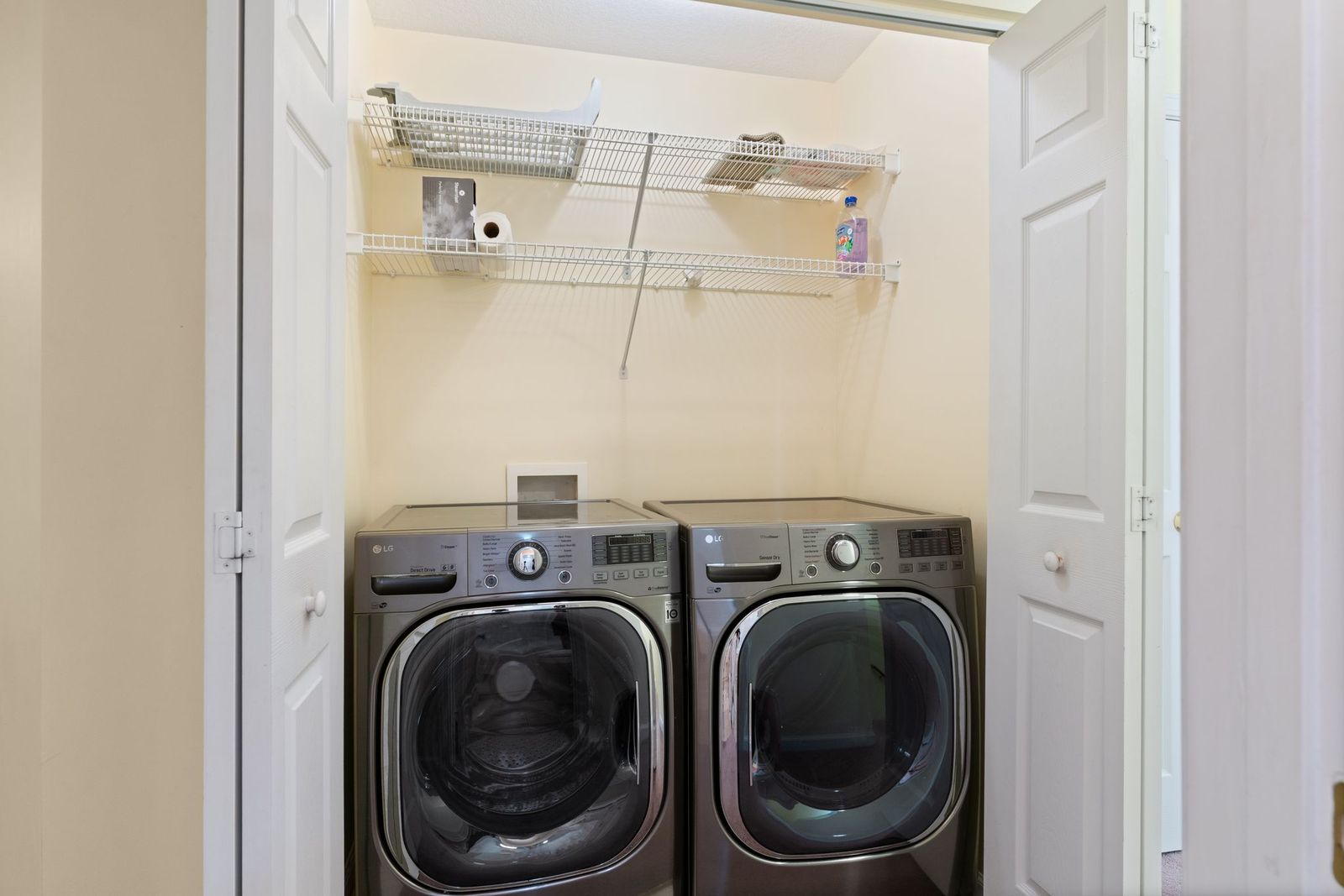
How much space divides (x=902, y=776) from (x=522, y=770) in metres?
0.90

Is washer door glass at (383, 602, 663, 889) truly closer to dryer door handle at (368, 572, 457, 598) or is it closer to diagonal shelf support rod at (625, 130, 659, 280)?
dryer door handle at (368, 572, 457, 598)

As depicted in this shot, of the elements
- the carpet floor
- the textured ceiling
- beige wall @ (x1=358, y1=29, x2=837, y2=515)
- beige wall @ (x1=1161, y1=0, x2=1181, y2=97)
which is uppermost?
the textured ceiling

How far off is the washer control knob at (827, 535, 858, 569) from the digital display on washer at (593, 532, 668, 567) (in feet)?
1.31

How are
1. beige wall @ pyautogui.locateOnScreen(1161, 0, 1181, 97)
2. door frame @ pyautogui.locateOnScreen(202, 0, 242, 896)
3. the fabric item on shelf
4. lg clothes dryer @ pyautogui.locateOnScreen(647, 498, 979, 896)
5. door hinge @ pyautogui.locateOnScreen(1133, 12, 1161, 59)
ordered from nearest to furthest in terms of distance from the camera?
door frame @ pyautogui.locateOnScreen(202, 0, 242, 896) → door hinge @ pyautogui.locateOnScreen(1133, 12, 1161, 59) → beige wall @ pyautogui.locateOnScreen(1161, 0, 1181, 97) → lg clothes dryer @ pyautogui.locateOnScreen(647, 498, 979, 896) → the fabric item on shelf

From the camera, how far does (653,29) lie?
2.28 m

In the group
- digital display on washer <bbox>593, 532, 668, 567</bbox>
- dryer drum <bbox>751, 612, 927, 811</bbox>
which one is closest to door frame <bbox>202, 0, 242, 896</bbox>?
digital display on washer <bbox>593, 532, 668, 567</bbox>

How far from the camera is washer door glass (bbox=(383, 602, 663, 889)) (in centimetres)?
157

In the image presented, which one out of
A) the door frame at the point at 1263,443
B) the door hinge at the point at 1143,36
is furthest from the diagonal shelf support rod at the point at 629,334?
the door frame at the point at 1263,443

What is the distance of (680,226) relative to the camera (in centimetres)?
249

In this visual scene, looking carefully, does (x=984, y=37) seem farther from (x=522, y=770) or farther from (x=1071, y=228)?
(x=522, y=770)

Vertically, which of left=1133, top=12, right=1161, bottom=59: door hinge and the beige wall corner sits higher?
left=1133, top=12, right=1161, bottom=59: door hinge

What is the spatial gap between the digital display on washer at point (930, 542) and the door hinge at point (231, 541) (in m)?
1.40

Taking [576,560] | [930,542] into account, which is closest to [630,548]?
[576,560]

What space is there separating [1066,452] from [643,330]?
142cm
